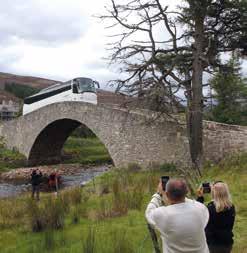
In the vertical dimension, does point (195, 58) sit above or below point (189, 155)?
above

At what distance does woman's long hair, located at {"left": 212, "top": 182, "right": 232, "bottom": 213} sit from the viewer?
12.4 ft

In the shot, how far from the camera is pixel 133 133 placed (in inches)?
736

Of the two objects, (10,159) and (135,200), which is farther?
(10,159)

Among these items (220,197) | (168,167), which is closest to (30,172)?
(168,167)

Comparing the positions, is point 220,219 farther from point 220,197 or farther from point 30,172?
point 30,172

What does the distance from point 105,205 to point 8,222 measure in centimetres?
183

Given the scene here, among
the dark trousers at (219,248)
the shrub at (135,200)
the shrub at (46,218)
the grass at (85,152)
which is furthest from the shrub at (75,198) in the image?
the grass at (85,152)

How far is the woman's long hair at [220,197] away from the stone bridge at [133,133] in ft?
37.5

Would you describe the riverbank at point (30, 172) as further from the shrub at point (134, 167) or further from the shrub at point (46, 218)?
the shrub at point (46, 218)

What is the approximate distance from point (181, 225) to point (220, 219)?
0.96 m

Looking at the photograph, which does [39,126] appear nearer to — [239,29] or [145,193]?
[239,29]

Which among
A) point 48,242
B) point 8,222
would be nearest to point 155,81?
point 8,222

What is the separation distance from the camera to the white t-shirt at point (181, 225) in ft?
9.84

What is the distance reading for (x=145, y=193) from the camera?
378 inches
